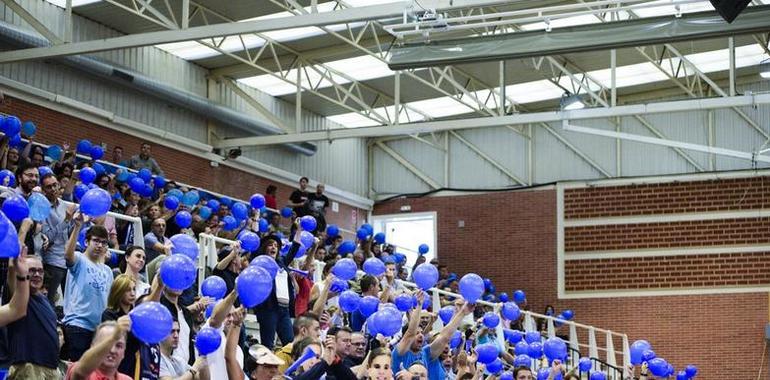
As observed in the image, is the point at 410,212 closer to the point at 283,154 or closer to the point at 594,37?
the point at 283,154

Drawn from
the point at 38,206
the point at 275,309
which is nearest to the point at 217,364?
the point at 38,206

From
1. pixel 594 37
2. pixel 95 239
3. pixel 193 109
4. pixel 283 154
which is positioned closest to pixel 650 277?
pixel 283 154

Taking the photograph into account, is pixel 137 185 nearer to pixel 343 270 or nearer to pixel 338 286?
pixel 338 286

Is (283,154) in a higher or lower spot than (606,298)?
higher

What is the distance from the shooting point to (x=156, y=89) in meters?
21.9

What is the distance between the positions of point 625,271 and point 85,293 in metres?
18.8

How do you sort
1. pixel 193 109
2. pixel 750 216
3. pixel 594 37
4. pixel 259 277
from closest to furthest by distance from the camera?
pixel 259 277, pixel 594 37, pixel 193 109, pixel 750 216

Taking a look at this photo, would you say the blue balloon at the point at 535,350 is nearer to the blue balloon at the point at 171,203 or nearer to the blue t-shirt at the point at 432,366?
the blue t-shirt at the point at 432,366

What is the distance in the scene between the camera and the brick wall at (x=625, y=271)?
25.0 m

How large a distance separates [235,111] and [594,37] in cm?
1083

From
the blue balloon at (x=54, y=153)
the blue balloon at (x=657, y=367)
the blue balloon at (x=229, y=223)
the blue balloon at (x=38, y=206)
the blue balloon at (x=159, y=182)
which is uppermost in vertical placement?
the blue balloon at (x=54, y=153)

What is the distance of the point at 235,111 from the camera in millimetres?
24078

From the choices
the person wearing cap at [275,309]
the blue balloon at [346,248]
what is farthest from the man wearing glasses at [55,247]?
the blue balloon at [346,248]

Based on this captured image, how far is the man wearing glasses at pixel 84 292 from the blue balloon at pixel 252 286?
4.99 ft
